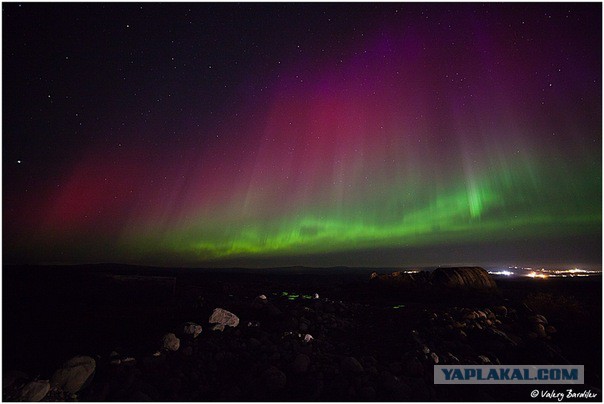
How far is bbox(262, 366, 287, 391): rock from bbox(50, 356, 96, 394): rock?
3305 millimetres

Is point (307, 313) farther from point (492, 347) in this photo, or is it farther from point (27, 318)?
point (27, 318)

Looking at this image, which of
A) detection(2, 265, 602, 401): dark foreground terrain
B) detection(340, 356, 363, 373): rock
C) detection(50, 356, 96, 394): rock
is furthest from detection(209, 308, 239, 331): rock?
detection(340, 356, 363, 373): rock

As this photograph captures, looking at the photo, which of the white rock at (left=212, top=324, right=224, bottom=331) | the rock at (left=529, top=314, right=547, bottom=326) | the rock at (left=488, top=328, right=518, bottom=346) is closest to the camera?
the white rock at (left=212, top=324, right=224, bottom=331)

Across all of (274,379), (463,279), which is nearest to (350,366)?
(274,379)

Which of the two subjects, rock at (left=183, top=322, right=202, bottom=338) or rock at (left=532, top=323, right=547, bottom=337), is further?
rock at (left=532, top=323, right=547, bottom=337)

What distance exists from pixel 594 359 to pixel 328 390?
298 inches

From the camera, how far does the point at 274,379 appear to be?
556 centimetres

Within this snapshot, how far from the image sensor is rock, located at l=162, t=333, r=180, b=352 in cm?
646

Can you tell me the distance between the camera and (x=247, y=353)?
655cm

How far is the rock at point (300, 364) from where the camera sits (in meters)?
5.99

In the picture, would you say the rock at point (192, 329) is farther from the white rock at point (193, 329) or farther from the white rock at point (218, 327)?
the white rock at point (218, 327)

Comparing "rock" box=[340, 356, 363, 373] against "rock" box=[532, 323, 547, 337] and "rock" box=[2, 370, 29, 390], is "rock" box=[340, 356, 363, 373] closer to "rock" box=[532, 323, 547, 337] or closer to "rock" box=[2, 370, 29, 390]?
"rock" box=[2, 370, 29, 390]

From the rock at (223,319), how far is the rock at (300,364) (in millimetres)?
2660

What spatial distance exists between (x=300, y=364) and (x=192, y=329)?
10.1ft
